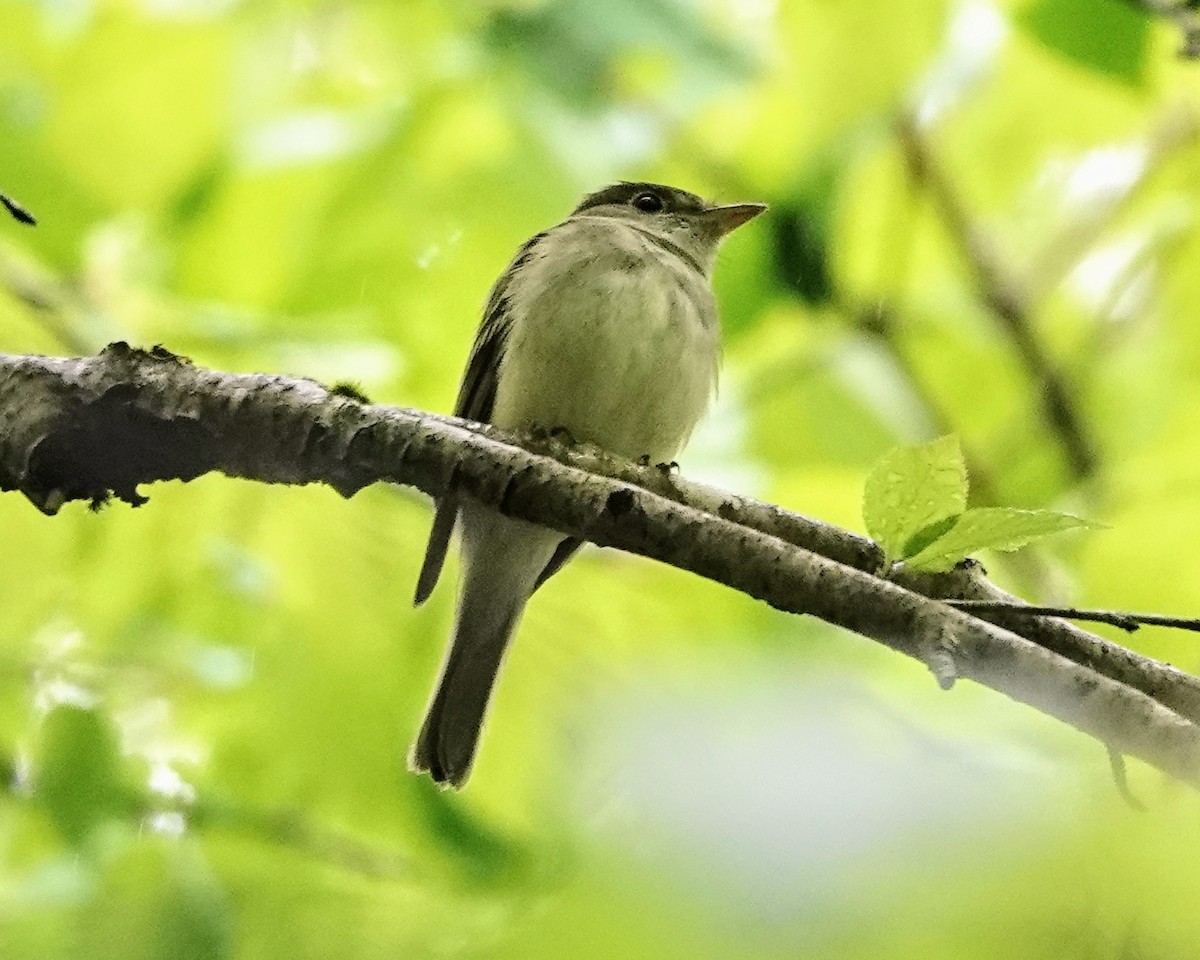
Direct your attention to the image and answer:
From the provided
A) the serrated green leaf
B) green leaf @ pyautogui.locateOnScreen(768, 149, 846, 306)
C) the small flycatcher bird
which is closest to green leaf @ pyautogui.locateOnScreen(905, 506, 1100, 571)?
the serrated green leaf

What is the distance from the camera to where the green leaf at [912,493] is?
4.29ft

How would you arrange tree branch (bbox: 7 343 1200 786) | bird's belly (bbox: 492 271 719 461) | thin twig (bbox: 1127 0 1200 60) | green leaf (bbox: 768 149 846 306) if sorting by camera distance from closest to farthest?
tree branch (bbox: 7 343 1200 786) < thin twig (bbox: 1127 0 1200 60) < bird's belly (bbox: 492 271 719 461) < green leaf (bbox: 768 149 846 306)

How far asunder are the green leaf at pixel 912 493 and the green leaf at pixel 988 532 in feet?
0.05

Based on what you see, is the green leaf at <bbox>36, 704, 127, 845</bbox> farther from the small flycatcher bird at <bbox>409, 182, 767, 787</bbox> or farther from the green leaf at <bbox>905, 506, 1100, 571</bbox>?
the green leaf at <bbox>905, 506, 1100, 571</bbox>

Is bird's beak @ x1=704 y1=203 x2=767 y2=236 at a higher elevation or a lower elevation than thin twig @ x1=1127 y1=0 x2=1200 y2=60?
higher

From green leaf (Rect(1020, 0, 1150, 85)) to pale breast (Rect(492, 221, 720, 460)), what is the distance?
0.89 m

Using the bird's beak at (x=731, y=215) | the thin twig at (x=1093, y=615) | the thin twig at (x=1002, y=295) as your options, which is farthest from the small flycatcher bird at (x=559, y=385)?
the thin twig at (x=1093, y=615)

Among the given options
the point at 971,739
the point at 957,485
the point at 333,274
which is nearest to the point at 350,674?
the point at 333,274

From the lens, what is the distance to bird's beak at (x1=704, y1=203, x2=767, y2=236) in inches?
132

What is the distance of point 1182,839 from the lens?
3.06 ft

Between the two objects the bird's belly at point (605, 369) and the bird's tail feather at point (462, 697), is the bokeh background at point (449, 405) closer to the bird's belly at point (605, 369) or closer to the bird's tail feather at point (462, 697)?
the bird's tail feather at point (462, 697)

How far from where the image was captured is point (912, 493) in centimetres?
133

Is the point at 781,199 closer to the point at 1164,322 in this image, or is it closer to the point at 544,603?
the point at 1164,322

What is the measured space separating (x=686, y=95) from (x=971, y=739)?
4.92ft
